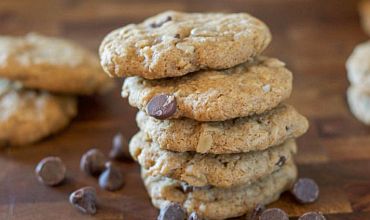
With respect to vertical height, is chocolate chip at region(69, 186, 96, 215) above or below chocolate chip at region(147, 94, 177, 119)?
below

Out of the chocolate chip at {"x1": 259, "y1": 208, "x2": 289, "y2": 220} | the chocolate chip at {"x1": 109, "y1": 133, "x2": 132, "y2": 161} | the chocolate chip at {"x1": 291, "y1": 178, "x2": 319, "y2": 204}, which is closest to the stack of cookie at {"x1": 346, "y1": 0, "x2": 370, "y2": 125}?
the chocolate chip at {"x1": 291, "y1": 178, "x2": 319, "y2": 204}

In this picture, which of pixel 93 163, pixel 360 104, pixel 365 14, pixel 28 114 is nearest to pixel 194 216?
pixel 93 163

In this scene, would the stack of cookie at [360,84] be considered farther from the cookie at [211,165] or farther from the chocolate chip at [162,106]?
the chocolate chip at [162,106]

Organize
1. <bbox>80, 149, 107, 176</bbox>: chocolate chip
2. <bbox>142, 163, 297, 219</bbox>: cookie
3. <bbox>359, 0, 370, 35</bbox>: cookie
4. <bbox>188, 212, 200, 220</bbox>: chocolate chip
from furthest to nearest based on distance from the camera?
1. <bbox>359, 0, 370, 35</bbox>: cookie
2. <bbox>80, 149, 107, 176</bbox>: chocolate chip
3. <bbox>142, 163, 297, 219</bbox>: cookie
4. <bbox>188, 212, 200, 220</bbox>: chocolate chip

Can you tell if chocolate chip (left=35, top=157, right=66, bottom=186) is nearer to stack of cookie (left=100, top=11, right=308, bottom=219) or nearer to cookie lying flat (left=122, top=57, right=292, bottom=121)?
stack of cookie (left=100, top=11, right=308, bottom=219)

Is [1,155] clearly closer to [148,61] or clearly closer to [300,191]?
[148,61]

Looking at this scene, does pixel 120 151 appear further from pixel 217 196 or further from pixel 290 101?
pixel 290 101
